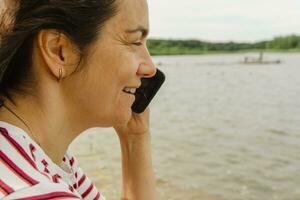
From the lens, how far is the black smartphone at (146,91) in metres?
2.11

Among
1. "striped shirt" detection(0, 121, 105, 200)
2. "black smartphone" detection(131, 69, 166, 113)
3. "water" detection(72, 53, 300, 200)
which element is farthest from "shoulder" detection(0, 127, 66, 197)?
"water" detection(72, 53, 300, 200)

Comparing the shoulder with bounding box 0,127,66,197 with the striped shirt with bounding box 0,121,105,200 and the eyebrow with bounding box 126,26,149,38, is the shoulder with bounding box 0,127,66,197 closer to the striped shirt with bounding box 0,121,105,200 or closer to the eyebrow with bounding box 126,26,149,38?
the striped shirt with bounding box 0,121,105,200

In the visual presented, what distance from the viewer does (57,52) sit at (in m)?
1.37

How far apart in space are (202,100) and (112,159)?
540 inches

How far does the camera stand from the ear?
1.32 metres

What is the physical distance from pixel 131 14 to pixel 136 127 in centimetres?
83

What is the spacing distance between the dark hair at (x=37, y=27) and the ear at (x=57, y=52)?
2 cm

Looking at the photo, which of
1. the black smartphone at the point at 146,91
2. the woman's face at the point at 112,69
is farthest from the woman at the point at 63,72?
the black smartphone at the point at 146,91

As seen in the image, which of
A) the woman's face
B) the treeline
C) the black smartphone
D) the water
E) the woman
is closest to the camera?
the woman

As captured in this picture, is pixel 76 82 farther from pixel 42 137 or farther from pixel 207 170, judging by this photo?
pixel 207 170

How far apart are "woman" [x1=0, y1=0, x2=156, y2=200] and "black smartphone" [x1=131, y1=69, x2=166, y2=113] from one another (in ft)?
1.79

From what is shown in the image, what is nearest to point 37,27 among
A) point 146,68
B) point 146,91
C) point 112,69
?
point 112,69

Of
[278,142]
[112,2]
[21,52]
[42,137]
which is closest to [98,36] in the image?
[112,2]

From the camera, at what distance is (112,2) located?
4.48ft
